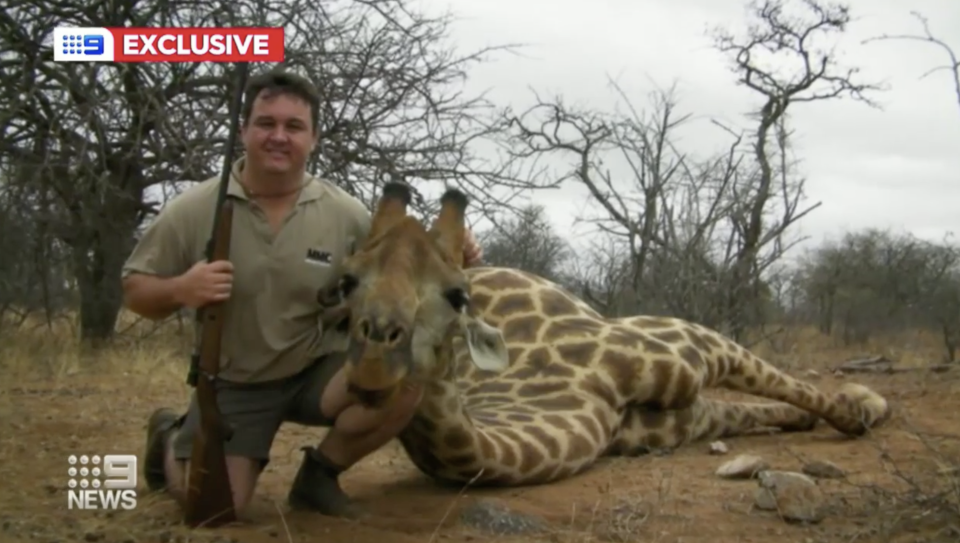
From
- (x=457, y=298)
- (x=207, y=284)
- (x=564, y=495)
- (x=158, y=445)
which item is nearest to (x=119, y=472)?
(x=158, y=445)

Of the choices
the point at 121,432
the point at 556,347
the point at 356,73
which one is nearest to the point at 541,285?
the point at 556,347

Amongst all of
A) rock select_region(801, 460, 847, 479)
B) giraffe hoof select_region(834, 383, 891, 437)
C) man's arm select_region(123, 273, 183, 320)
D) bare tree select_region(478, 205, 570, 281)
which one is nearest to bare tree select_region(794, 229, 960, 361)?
bare tree select_region(478, 205, 570, 281)

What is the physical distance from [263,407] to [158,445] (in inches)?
17.7

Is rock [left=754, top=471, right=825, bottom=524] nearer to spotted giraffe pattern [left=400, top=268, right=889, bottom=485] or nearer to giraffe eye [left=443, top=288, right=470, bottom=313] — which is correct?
spotted giraffe pattern [left=400, top=268, right=889, bottom=485]

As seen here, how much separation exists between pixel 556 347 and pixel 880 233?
19.8 metres

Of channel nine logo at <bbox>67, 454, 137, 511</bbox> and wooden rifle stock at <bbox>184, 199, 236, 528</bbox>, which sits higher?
wooden rifle stock at <bbox>184, 199, 236, 528</bbox>

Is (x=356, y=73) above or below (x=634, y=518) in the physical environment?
above

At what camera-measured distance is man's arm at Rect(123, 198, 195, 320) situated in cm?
356

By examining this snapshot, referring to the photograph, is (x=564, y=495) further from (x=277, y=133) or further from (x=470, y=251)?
(x=277, y=133)

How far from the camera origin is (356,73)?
373 inches

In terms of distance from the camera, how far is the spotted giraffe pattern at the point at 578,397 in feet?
13.1

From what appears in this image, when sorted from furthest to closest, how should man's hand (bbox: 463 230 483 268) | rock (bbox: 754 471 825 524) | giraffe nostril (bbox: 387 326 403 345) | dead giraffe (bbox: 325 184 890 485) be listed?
man's hand (bbox: 463 230 483 268) → rock (bbox: 754 471 825 524) → dead giraffe (bbox: 325 184 890 485) → giraffe nostril (bbox: 387 326 403 345)

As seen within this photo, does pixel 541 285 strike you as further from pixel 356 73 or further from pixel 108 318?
pixel 108 318

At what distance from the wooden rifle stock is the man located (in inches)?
6.9
